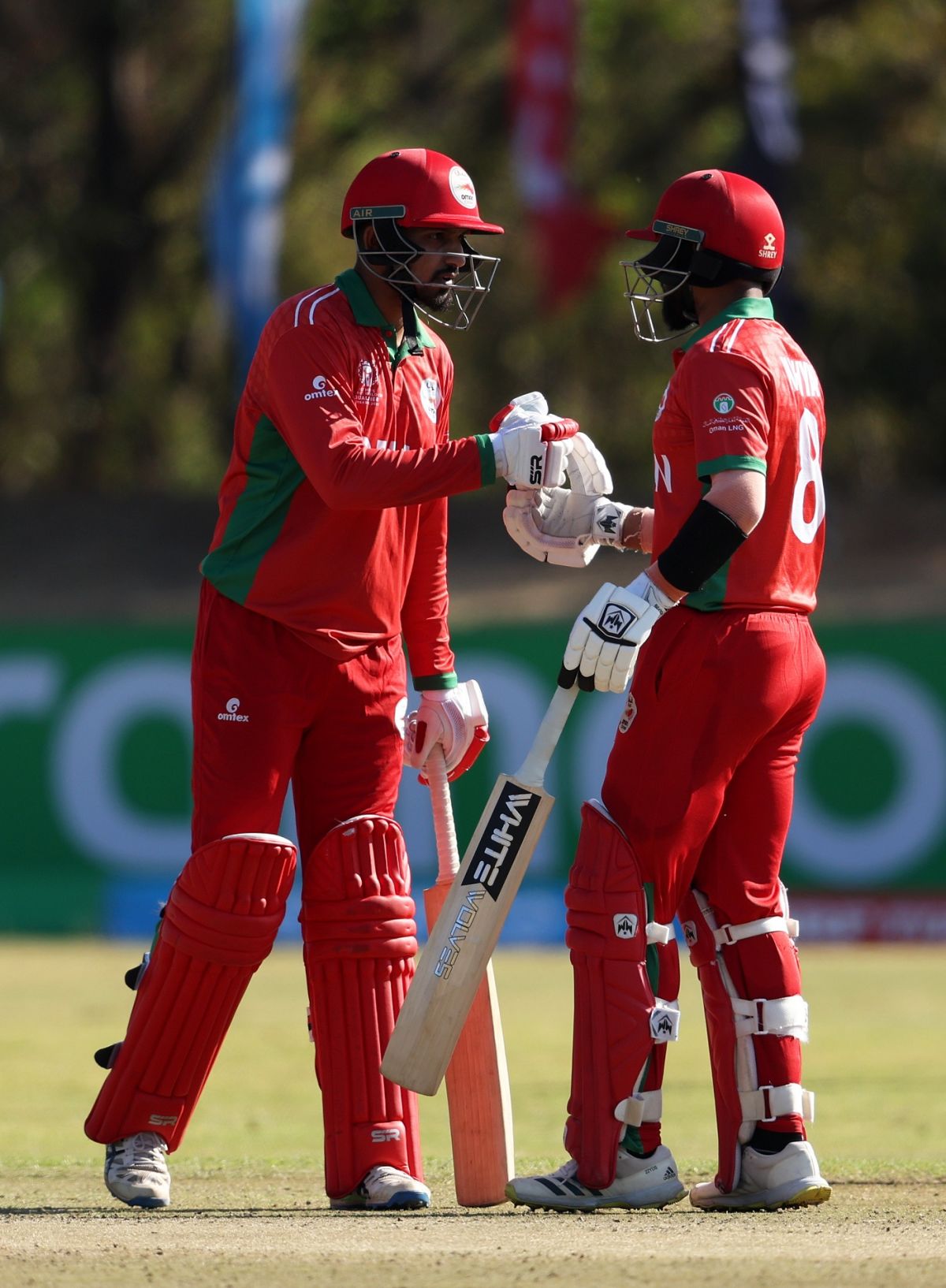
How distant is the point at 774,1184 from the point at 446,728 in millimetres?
1208

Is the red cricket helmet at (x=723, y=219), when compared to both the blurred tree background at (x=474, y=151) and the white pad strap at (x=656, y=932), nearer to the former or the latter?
the white pad strap at (x=656, y=932)

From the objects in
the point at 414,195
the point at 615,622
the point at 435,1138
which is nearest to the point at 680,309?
the point at 414,195

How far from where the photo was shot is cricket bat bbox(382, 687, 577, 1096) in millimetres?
4203

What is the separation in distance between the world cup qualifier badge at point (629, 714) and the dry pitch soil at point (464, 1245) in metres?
0.97

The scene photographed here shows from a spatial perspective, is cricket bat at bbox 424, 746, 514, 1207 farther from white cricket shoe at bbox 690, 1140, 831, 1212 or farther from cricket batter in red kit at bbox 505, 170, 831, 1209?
white cricket shoe at bbox 690, 1140, 831, 1212

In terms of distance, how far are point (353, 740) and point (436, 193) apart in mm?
1176

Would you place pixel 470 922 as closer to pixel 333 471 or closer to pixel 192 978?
pixel 192 978

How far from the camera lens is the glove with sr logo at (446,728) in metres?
4.68

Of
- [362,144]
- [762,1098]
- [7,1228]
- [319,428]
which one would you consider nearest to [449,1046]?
[762,1098]

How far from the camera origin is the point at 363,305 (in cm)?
451

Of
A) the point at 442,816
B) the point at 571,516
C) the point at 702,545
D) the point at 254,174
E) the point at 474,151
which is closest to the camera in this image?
the point at 702,545

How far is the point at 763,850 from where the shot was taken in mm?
4332

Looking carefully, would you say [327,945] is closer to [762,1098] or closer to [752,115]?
[762,1098]

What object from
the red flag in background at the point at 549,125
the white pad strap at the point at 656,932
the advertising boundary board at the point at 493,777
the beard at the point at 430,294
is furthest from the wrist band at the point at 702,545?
the red flag in background at the point at 549,125
